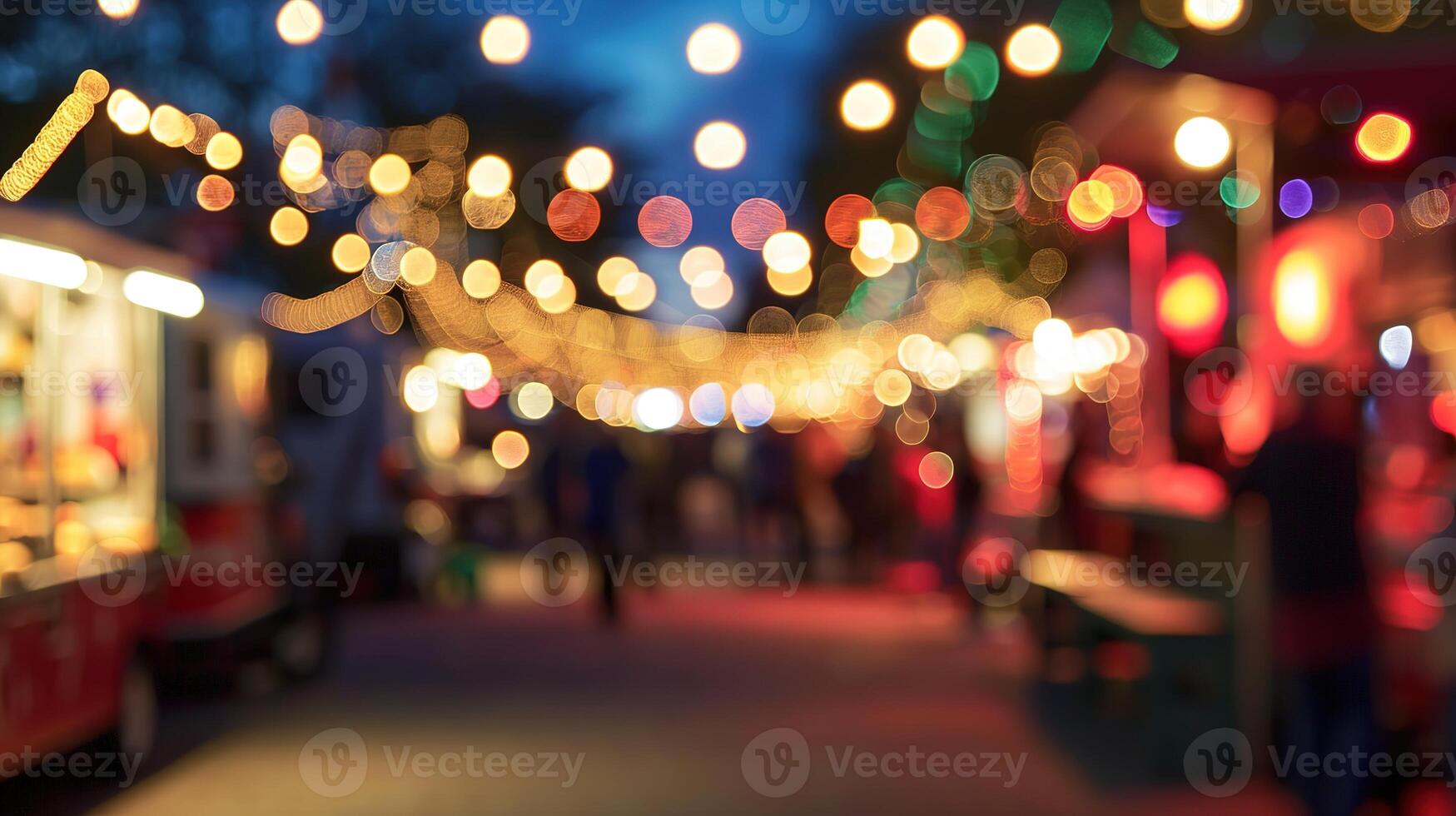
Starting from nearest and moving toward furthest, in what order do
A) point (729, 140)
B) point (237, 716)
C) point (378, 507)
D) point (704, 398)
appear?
1. point (237, 716)
2. point (729, 140)
3. point (378, 507)
4. point (704, 398)

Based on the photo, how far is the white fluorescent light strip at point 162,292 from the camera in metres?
9.90

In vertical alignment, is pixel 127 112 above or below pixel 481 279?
below

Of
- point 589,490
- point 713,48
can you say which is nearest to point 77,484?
point 713,48

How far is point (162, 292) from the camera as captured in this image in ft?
34.3

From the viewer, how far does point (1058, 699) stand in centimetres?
1119

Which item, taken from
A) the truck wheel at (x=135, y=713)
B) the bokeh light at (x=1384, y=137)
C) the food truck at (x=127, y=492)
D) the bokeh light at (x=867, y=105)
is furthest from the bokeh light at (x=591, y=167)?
the bokeh light at (x=1384, y=137)

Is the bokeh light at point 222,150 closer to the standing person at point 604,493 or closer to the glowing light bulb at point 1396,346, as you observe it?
the standing person at point 604,493

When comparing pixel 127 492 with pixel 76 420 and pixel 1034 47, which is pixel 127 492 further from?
pixel 1034 47

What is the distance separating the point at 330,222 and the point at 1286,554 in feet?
63.3

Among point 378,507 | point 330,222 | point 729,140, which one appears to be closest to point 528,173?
point 330,222

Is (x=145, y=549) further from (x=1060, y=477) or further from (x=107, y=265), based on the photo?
(x=1060, y=477)

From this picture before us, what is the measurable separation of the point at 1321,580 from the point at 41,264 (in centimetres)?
633

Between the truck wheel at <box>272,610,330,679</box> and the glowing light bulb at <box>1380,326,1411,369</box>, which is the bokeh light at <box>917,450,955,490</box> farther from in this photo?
the glowing light bulb at <box>1380,326,1411,369</box>

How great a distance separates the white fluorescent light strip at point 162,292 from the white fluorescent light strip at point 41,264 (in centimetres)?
92
